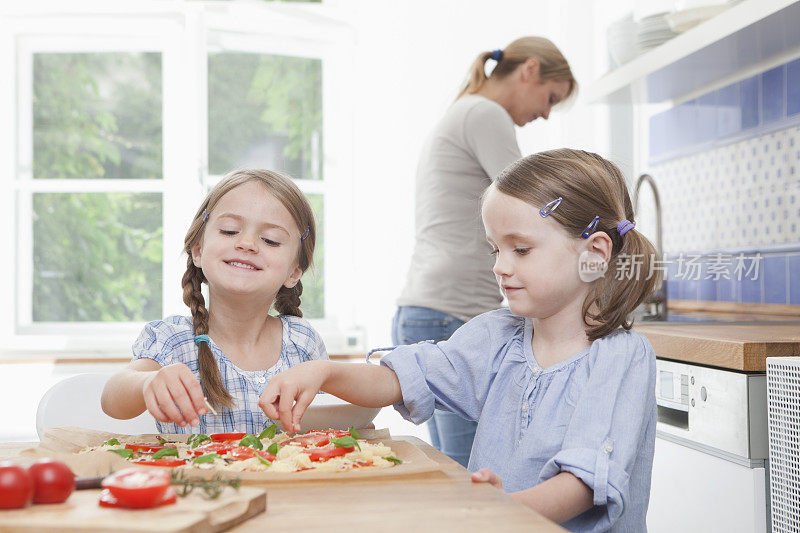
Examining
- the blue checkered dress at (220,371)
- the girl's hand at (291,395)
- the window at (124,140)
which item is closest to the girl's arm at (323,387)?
the girl's hand at (291,395)

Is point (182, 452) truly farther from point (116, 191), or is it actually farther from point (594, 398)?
point (116, 191)

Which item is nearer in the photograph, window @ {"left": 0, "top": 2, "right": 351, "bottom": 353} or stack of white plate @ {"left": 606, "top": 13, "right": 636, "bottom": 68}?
stack of white plate @ {"left": 606, "top": 13, "right": 636, "bottom": 68}

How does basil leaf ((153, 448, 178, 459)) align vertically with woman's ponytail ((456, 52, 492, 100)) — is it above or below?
below

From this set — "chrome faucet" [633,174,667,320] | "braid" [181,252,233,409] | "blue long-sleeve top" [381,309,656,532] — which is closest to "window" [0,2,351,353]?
"chrome faucet" [633,174,667,320]

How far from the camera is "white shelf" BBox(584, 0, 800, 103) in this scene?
195 centimetres

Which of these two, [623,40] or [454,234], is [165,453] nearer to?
[454,234]

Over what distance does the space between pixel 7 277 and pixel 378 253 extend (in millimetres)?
1498

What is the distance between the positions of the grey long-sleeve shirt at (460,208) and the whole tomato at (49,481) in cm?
142

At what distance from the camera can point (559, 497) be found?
98cm

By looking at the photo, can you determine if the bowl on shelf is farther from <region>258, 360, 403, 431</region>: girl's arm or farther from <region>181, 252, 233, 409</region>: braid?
<region>181, 252, 233, 409</region>: braid

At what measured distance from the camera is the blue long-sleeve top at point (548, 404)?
3.43 ft

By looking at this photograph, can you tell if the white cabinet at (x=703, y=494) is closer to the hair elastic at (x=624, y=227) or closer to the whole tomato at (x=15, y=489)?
the hair elastic at (x=624, y=227)

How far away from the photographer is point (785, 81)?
89.5 inches

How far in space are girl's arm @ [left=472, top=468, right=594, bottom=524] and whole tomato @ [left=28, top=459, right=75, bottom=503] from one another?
47 centimetres
